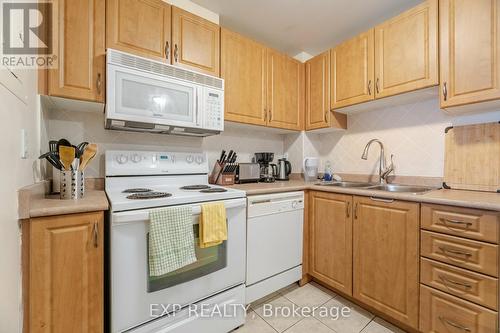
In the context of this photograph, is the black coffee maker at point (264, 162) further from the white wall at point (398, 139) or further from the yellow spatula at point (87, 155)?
the yellow spatula at point (87, 155)

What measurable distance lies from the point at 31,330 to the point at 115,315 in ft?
0.98

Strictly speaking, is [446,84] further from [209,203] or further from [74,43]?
[74,43]

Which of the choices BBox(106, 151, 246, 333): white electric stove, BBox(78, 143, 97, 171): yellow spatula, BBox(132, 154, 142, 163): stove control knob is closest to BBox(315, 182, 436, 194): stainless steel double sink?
BBox(106, 151, 246, 333): white electric stove

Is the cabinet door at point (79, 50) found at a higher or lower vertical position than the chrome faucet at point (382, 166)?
higher

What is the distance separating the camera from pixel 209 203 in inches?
52.4

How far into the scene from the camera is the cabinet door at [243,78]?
1.88 meters

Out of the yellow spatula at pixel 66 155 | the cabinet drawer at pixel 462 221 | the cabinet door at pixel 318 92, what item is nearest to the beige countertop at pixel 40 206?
the yellow spatula at pixel 66 155

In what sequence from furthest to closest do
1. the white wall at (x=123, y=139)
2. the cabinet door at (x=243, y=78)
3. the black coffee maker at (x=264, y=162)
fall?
the black coffee maker at (x=264, y=162), the cabinet door at (x=243, y=78), the white wall at (x=123, y=139)

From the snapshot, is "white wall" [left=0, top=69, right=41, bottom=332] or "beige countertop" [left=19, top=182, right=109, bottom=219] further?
"beige countertop" [left=19, top=182, right=109, bottom=219]

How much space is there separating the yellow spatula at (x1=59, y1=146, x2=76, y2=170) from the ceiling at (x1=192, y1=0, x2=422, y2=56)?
1.53 metres

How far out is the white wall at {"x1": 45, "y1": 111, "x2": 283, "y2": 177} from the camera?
1.51 metres

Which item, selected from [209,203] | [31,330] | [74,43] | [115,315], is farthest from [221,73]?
[31,330]

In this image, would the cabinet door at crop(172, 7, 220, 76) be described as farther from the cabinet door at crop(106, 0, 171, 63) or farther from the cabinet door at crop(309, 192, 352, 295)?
the cabinet door at crop(309, 192, 352, 295)

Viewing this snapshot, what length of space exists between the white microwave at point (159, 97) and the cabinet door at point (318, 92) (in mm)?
1080
